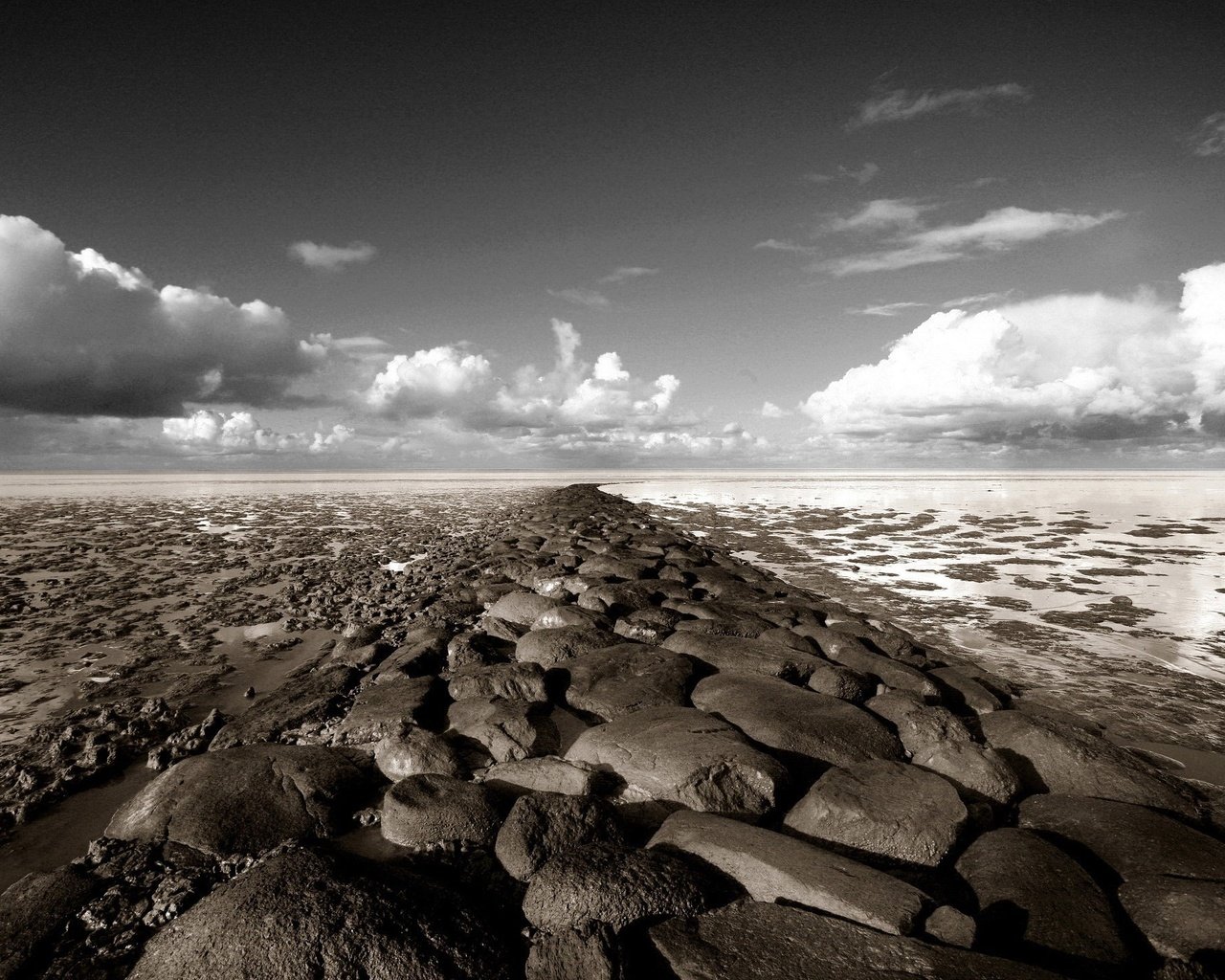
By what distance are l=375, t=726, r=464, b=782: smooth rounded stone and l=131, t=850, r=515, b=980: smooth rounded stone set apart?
168 centimetres

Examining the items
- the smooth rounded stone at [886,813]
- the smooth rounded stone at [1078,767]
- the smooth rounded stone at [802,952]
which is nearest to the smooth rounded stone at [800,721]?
Answer: the smooth rounded stone at [886,813]

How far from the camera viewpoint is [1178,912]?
3.24m

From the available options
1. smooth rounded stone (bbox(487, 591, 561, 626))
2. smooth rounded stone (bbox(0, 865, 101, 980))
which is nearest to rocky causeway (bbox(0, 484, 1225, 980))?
smooth rounded stone (bbox(0, 865, 101, 980))

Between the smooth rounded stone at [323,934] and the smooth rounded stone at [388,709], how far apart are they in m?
2.11

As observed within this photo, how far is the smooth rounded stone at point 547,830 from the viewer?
3.69m

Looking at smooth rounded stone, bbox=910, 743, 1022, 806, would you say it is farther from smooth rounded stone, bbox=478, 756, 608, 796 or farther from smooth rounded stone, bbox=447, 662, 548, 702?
smooth rounded stone, bbox=447, 662, 548, 702

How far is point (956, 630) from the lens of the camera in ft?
33.8

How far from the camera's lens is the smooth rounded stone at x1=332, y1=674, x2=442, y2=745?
18.6 feet

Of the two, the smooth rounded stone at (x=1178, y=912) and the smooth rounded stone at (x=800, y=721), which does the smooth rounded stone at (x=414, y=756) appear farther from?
the smooth rounded stone at (x=1178, y=912)

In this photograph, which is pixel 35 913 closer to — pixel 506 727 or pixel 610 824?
pixel 506 727

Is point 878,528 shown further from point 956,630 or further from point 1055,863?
point 1055,863

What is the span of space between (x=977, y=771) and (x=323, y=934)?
4865mm

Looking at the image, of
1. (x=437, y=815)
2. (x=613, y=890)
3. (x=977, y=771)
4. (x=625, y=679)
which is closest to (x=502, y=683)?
(x=625, y=679)

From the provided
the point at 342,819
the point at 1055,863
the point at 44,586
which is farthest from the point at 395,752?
the point at 44,586
